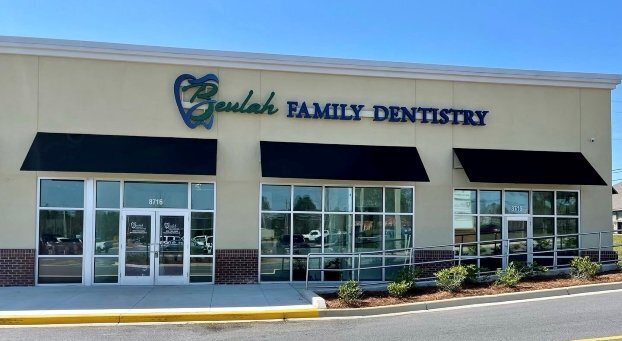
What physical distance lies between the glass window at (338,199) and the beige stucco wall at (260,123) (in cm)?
32

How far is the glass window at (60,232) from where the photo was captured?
45.8 feet

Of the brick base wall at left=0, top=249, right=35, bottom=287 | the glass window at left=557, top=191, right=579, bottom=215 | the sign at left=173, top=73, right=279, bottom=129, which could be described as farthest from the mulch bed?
the brick base wall at left=0, top=249, right=35, bottom=287

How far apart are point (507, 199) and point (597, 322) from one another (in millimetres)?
7824

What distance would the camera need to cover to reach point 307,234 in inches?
597

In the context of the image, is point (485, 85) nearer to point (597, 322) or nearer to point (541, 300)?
point (541, 300)

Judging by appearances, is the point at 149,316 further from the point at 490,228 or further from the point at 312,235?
the point at 490,228

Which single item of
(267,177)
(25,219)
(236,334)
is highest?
(267,177)

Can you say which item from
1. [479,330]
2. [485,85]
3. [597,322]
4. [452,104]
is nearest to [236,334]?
[479,330]

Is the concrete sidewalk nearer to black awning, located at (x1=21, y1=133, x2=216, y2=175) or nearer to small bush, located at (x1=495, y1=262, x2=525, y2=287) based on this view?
black awning, located at (x1=21, y1=133, x2=216, y2=175)

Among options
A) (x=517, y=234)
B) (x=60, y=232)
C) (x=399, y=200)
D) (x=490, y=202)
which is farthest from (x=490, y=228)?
(x=60, y=232)

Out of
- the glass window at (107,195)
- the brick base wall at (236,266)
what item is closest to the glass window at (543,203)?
the brick base wall at (236,266)

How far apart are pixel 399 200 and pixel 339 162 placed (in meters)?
2.35

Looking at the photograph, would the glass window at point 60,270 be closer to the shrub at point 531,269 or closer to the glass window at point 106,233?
the glass window at point 106,233

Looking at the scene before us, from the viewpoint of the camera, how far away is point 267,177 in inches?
574
